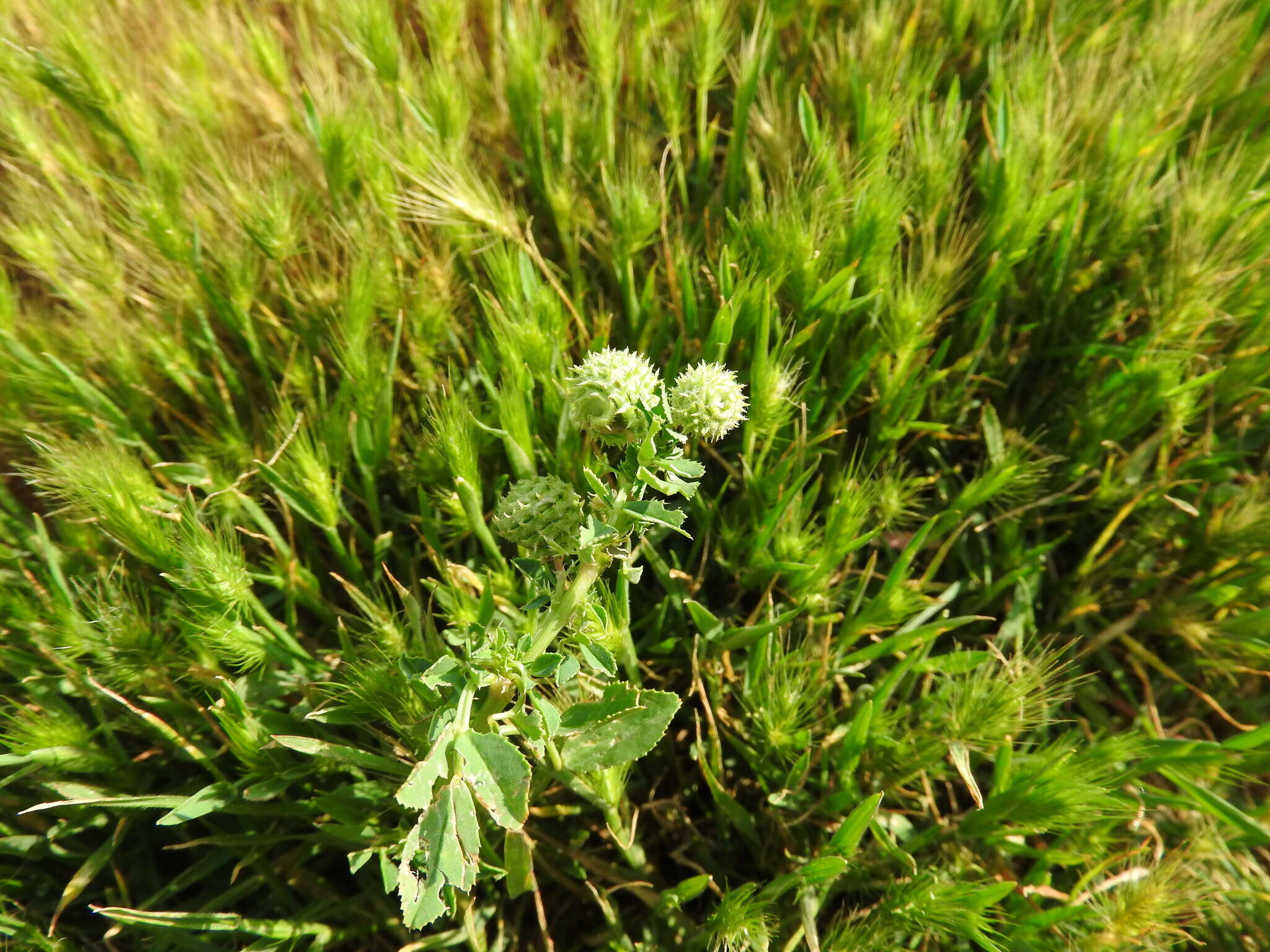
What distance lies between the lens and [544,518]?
3.12ft

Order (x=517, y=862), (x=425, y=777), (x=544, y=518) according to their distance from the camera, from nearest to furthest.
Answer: (x=425, y=777)
(x=544, y=518)
(x=517, y=862)

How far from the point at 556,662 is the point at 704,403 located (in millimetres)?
335

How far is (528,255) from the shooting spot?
4.92 feet

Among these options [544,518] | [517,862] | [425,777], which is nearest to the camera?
[425,777]

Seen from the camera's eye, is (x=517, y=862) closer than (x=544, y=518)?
No

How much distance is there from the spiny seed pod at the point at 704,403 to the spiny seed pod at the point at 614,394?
43 mm

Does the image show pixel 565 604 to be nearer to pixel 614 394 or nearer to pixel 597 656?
pixel 597 656

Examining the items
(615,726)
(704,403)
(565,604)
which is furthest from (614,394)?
(615,726)

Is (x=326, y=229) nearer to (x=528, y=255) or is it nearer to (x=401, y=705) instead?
(x=528, y=255)

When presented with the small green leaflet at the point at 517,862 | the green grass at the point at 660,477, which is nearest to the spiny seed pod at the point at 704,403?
the green grass at the point at 660,477

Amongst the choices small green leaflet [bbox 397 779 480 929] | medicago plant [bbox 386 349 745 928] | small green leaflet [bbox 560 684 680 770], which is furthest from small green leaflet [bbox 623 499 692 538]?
small green leaflet [bbox 397 779 480 929]

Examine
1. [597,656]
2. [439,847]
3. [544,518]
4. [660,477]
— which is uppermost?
[660,477]

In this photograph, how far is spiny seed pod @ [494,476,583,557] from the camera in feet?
3.13

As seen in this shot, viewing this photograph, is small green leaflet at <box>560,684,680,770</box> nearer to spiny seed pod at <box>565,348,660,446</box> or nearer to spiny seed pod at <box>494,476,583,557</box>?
spiny seed pod at <box>494,476,583,557</box>
